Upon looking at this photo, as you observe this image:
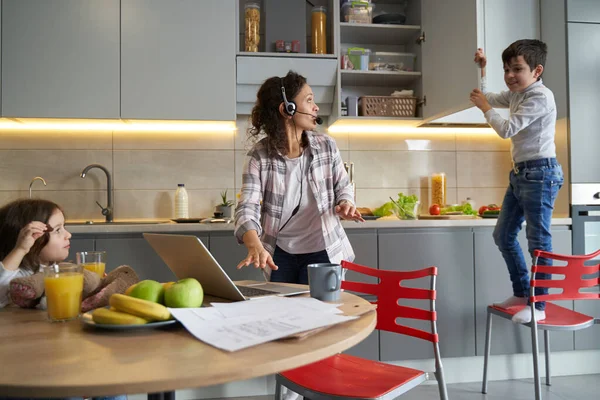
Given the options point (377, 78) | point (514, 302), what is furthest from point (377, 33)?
point (514, 302)

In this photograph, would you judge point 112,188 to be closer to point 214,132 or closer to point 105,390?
point 214,132

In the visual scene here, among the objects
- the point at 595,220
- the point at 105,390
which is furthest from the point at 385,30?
the point at 105,390

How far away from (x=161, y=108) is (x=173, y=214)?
2.29 ft

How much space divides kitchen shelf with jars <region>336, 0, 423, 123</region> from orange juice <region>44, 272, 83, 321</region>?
2.26 m

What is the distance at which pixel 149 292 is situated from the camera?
977 millimetres

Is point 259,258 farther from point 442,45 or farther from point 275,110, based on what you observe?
point 442,45

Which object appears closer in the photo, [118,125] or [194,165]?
[118,125]

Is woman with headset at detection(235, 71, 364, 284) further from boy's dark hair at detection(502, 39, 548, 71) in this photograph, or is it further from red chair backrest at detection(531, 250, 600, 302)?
boy's dark hair at detection(502, 39, 548, 71)

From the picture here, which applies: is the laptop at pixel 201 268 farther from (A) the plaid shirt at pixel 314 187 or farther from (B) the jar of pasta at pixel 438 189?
(B) the jar of pasta at pixel 438 189

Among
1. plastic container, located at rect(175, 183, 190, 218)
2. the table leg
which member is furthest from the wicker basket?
the table leg

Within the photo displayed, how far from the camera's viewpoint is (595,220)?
2.82 m

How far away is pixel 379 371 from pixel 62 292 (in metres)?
0.87

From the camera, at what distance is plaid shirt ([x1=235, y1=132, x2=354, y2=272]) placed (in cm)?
187

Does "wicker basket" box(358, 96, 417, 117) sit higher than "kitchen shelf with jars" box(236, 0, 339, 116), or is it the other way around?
"kitchen shelf with jars" box(236, 0, 339, 116)
